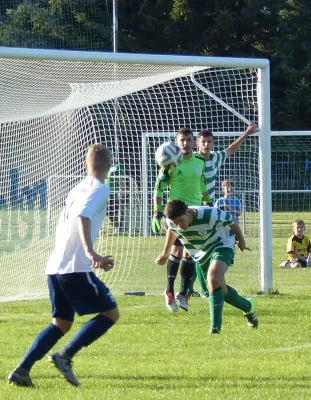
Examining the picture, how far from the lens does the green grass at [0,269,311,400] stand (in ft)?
22.4

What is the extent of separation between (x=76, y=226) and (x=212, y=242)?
7.91 ft

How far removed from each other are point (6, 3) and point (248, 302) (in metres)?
29.0

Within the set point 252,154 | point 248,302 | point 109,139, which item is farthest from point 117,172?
point 248,302

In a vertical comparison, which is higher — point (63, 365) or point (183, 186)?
point (183, 186)

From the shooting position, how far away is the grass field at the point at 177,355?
684 centimetres

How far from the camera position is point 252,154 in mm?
16438

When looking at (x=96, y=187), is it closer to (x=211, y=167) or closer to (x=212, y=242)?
(x=212, y=242)

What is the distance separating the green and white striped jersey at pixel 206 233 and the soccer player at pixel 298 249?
25.2 ft

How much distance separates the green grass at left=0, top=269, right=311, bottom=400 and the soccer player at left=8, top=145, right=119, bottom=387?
0.81 feet

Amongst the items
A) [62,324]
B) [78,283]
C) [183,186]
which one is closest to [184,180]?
[183,186]

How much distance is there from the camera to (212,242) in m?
9.19

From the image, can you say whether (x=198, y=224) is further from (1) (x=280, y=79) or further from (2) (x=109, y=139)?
→ (1) (x=280, y=79)

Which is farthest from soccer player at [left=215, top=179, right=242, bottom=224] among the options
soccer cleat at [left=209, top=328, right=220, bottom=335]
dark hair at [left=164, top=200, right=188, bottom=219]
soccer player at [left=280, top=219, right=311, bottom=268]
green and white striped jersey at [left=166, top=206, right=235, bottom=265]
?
dark hair at [left=164, top=200, right=188, bottom=219]

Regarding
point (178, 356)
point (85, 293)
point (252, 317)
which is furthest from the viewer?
point (252, 317)
